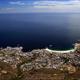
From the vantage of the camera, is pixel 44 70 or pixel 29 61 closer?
pixel 44 70

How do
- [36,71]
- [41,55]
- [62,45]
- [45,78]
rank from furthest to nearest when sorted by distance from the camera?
[62,45] < [41,55] < [36,71] < [45,78]

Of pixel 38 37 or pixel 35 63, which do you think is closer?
pixel 35 63

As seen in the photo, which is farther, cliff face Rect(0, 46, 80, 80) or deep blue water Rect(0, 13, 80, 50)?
deep blue water Rect(0, 13, 80, 50)

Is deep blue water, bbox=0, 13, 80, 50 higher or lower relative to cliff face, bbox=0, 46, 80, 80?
lower

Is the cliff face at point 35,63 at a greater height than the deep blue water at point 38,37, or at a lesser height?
greater

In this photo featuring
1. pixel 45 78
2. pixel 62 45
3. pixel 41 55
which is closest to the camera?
pixel 45 78

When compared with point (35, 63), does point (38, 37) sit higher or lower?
lower

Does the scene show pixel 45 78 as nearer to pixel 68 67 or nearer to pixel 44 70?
pixel 44 70

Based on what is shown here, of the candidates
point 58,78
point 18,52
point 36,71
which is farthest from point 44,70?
point 18,52
